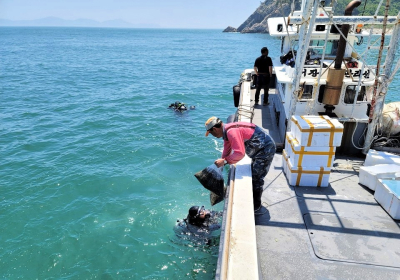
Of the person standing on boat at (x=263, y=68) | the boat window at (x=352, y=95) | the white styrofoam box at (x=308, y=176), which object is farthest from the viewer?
the person standing on boat at (x=263, y=68)

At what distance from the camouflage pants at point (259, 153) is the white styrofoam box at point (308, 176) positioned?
114cm

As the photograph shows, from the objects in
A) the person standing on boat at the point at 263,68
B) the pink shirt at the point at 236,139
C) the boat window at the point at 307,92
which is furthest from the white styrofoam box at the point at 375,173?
the person standing on boat at the point at 263,68

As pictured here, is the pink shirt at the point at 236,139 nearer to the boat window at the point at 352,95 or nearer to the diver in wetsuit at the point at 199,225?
the diver in wetsuit at the point at 199,225

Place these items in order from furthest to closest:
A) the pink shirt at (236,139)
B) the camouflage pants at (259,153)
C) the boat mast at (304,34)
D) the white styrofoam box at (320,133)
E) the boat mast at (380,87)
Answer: the boat mast at (380,87), the boat mast at (304,34), the white styrofoam box at (320,133), the camouflage pants at (259,153), the pink shirt at (236,139)

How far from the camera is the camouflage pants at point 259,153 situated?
4793 mm

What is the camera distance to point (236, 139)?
450 centimetres

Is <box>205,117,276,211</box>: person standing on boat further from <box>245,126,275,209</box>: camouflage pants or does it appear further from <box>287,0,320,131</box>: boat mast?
<box>287,0,320,131</box>: boat mast

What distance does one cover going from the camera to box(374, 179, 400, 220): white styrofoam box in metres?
4.94

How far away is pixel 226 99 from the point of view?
68.7 ft

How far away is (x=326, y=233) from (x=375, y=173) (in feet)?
6.59

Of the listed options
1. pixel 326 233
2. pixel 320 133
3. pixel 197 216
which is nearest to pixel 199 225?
pixel 197 216

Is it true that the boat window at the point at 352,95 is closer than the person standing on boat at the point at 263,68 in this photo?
Yes

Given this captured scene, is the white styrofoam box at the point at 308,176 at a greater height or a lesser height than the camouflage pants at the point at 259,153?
lesser

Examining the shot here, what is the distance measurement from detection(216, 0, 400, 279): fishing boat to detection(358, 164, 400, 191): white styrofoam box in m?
0.18
